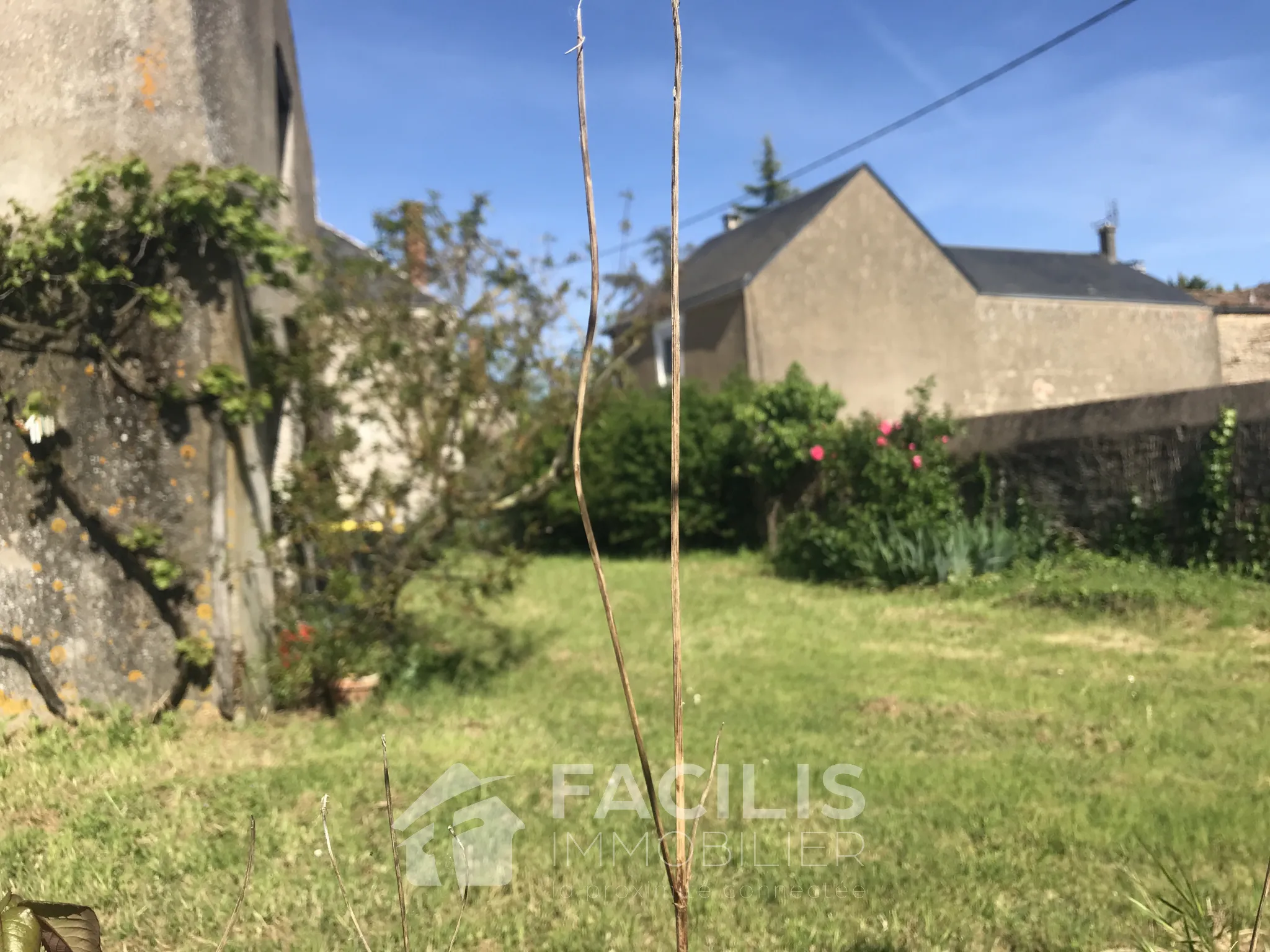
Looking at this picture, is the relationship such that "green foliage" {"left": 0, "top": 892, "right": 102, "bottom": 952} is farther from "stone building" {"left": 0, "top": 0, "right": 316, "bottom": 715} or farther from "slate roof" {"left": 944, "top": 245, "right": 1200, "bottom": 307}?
"slate roof" {"left": 944, "top": 245, "right": 1200, "bottom": 307}

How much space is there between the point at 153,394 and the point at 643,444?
994 centimetres

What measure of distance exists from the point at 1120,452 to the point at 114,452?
831 centimetres

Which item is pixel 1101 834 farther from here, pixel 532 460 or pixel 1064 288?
pixel 1064 288

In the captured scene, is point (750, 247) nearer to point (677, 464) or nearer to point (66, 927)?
point (677, 464)

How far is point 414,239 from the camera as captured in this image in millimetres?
5816

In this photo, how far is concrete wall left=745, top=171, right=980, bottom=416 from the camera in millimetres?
18094

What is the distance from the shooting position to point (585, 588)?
10.4 meters

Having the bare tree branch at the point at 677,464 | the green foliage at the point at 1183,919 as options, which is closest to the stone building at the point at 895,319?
the green foliage at the point at 1183,919

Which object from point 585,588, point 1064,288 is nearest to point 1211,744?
point 585,588

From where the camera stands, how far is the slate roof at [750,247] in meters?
18.2

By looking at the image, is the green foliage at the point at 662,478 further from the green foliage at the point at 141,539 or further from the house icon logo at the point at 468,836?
the house icon logo at the point at 468,836

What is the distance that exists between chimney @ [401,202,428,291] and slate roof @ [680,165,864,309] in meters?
11.6

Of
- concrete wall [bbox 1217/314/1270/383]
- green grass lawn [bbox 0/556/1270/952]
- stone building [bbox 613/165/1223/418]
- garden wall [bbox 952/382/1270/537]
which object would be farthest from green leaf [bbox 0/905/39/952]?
concrete wall [bbox 1217/314/1270/383]

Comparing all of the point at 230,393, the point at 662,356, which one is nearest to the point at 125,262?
the point at 230,393
